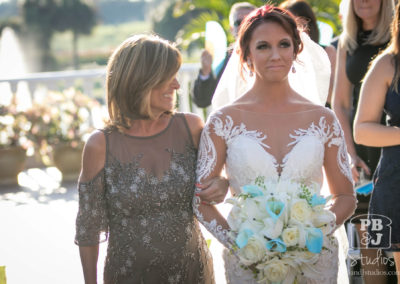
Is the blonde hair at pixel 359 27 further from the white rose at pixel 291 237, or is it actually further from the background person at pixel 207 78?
the white rose at pixel 291 237

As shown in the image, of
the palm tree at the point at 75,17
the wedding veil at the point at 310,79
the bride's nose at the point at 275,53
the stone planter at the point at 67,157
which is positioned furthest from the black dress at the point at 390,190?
the palm tree at the point at 75,17

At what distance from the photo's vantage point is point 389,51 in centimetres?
302

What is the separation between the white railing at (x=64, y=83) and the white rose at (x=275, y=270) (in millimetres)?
7272

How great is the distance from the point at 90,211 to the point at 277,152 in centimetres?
88

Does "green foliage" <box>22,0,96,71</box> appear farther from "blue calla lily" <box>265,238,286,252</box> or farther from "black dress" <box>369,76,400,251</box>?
"blue calla lily" <box>265,238,286,252</box>

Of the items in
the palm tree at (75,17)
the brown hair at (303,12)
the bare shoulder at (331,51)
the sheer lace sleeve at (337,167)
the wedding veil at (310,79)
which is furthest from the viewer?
the palm tree at (75,17)

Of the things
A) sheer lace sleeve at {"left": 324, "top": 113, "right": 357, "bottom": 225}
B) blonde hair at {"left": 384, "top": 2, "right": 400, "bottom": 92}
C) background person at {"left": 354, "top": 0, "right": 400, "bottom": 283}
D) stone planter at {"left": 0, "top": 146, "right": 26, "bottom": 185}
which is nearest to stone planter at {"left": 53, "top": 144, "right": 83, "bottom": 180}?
stone planter at {"left": 0, "top": 146, "right": 26, "bottom": 185}

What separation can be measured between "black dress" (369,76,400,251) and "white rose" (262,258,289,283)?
1042mm

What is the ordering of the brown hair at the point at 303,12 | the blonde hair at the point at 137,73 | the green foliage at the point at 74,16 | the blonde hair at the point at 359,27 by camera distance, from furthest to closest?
the green foliage at the point at 74,16
the brown hair at the point at 303,12
the blonde hair at the point at 359,27
the blonde hair at the point at 137,73

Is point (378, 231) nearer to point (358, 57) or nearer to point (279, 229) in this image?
point (279, 229)

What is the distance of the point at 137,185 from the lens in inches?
99.3

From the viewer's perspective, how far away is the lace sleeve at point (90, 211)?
2514 mm

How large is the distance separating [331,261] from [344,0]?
2284 mm

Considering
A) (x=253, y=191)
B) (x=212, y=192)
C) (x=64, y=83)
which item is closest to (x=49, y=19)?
(x=64, y=83)
